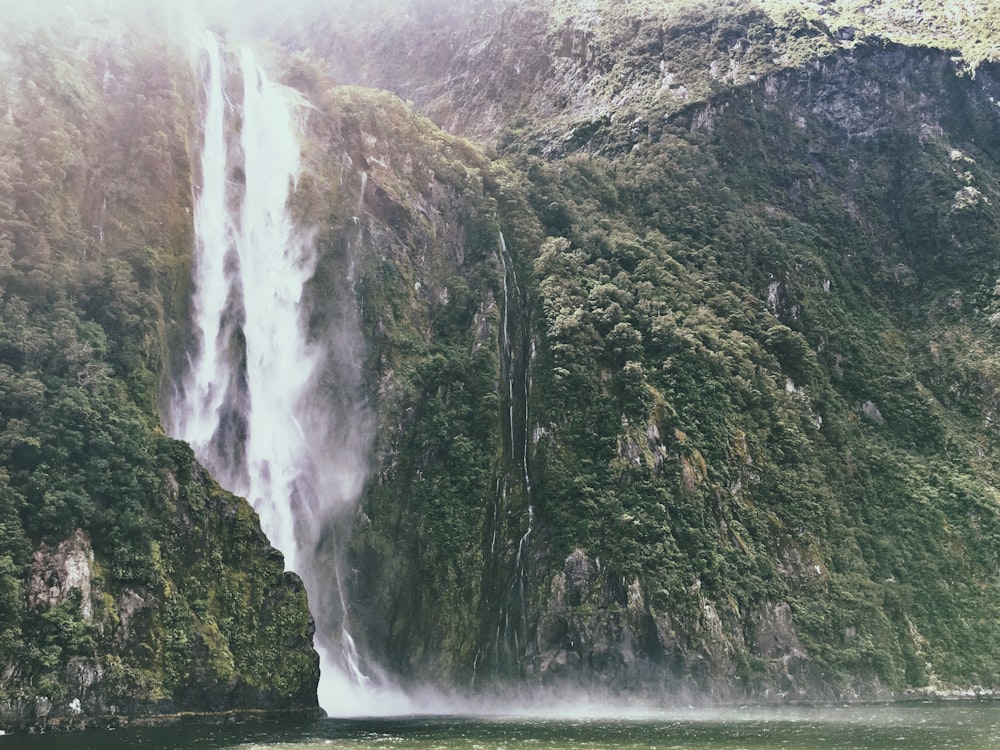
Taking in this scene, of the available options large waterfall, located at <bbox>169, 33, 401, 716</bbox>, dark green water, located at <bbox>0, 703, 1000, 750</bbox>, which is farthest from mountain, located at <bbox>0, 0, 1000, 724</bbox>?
dark green water, located at <bbox>0, 703, 1000, 750</bbox>

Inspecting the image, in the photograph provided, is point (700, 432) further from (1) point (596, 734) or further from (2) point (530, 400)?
(1) point (596, 734)

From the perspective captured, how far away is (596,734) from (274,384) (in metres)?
30.2

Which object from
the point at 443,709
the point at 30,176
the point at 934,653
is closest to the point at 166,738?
the point at 443,709

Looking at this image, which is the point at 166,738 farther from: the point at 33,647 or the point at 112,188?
the point at 112,188

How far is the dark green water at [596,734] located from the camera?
30.1 metres

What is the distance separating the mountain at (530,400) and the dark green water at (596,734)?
5.06 meters

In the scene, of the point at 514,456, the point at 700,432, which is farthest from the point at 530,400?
the point at 700,432

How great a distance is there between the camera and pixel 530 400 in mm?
59594

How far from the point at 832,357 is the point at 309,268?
41.4m

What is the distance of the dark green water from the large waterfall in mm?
11029

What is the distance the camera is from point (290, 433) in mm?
55062

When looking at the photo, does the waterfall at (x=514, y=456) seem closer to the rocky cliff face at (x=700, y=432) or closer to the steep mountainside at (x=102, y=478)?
the rocky cliff face at (x=700, y=432)

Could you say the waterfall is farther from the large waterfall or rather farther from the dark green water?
the large waterfall

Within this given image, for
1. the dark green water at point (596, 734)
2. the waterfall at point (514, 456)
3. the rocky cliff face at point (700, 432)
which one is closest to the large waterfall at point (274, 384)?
the rocky cliff face at point (700, 432)
